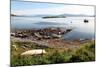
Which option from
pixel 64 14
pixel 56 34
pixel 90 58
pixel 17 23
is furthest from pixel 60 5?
pixel 90 58

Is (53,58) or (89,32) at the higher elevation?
(89,32)

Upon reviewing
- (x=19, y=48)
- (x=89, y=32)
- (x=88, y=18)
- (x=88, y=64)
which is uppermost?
(x=88, y=18)

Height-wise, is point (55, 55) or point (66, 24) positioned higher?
point (66, 24)

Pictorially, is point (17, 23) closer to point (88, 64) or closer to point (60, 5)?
point (60, 5)

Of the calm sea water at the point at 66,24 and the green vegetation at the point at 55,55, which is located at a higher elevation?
the calm sea water at the point at 66,24
